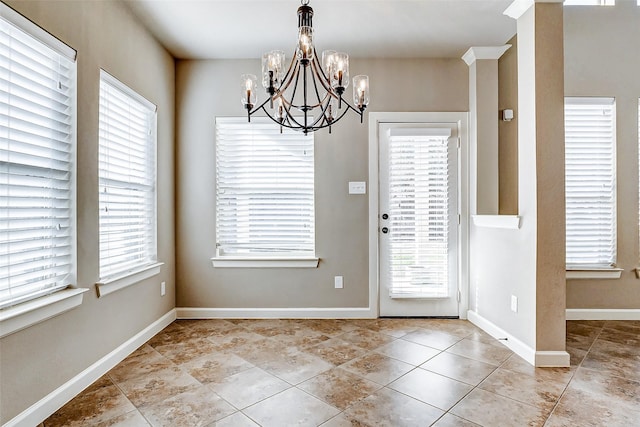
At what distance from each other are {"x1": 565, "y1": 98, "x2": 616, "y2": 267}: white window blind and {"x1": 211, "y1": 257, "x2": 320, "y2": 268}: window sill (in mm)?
2547

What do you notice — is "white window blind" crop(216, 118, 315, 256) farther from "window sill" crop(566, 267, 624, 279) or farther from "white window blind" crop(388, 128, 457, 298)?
"window sill" crop(566, 267, 624, 279)

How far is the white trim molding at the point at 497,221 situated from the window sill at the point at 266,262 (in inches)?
61.1

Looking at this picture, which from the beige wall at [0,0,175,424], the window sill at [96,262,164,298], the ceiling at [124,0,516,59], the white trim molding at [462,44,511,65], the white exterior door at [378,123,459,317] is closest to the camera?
the beige wall at [0,0,175,424]

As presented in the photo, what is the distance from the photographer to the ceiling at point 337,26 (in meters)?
2.45

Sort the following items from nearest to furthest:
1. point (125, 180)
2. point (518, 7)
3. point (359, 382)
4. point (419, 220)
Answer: point (359, 382) → point (518, 7) → point (125, 180) → point (419, 220)

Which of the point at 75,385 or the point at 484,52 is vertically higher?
the point at 484,52

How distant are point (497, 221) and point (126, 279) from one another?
115 inches

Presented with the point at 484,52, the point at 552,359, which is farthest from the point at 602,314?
the point at 484,52

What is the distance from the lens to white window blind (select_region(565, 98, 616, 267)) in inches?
124

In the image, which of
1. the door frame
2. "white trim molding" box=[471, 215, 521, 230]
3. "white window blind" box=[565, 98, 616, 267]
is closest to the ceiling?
the door frame

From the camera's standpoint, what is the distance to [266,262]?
3.28 meters

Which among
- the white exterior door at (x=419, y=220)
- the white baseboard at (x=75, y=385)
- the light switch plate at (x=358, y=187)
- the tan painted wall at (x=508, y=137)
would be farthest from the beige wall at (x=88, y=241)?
the tan painted wall at (x=508, y=137)

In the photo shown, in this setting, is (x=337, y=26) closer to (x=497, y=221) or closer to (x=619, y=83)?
(x=497, y=221)

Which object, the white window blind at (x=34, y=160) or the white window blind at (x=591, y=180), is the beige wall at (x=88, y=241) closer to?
the white window blind at (x=34, y=160)
